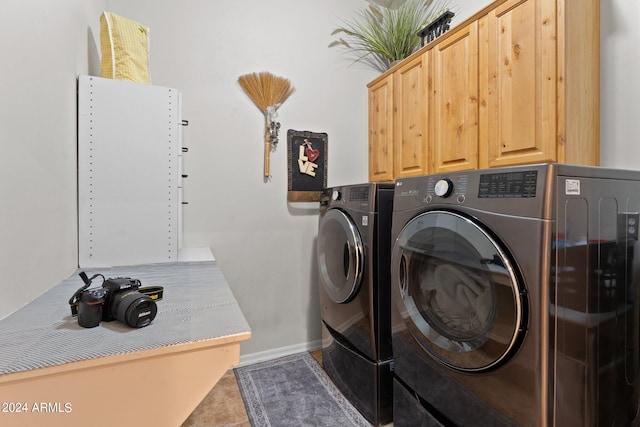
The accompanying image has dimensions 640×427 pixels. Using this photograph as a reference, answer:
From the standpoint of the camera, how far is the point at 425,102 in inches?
69.9

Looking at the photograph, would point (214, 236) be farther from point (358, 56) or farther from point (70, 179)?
point (358, 56)

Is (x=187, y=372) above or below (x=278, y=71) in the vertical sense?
below

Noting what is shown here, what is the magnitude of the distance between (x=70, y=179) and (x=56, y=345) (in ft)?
2.75

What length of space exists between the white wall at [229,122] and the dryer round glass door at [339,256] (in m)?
0.40

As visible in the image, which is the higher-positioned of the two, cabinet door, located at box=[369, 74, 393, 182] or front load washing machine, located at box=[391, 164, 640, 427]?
cabinet door, located at box=[369, 74, 393, 182]

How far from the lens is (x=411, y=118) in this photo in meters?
1.89

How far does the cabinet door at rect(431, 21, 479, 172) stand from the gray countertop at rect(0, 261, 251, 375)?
1326 millimetres

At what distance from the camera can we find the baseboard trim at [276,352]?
2.10 meters

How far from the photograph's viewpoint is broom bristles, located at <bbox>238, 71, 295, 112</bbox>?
80.6 inches

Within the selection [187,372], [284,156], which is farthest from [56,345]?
[284,156]

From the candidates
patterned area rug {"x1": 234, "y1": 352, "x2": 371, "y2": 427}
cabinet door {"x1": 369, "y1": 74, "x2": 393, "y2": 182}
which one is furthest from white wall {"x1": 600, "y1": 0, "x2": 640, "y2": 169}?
patterned area rug {"x1": 234, "y1": 352, "x2": 371, "y2": 427}

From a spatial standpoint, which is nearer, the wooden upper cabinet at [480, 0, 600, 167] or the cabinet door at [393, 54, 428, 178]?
the wooden upper cabinet at [480, 0, 600, 167]

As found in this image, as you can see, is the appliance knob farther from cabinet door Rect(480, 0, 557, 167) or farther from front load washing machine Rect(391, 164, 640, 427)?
cabinet door Rect(480, 0, 557, 167)

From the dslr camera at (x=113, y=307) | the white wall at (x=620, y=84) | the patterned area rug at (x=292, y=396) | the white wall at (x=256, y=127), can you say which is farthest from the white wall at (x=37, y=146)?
the white wall at (x=620, y=84)
